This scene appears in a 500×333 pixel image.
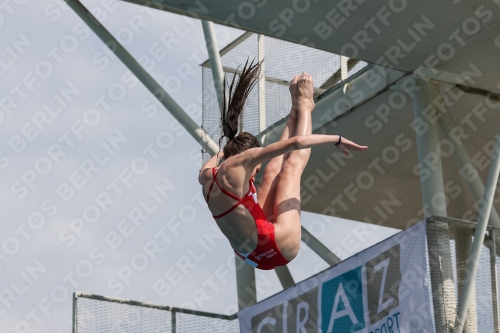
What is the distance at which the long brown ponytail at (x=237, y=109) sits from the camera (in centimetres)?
716

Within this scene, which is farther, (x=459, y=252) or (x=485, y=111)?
(x=485, y=111)

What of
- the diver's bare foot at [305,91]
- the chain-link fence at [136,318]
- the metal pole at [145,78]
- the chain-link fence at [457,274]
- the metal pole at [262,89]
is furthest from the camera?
the metal pole at [262,89]

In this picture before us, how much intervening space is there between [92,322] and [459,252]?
13.7 feet

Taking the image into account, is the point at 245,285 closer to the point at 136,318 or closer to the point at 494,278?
the point at 136,318

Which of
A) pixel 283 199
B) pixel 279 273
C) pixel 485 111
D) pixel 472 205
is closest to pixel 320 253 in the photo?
pixel 279 273

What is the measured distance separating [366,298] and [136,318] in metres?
2.92

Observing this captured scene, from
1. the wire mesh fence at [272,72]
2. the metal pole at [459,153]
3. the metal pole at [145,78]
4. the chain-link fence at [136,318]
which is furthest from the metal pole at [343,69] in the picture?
the chain-link fence at [136,318]

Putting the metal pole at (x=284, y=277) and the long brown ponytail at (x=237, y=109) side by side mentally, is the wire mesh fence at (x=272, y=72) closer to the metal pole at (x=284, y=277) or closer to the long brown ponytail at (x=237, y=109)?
the metal pole at (x=284, y=277)

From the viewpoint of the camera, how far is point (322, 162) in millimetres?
12875

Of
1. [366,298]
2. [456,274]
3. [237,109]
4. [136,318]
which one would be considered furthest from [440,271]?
[136,318]

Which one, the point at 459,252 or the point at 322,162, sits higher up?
the point at 322,162

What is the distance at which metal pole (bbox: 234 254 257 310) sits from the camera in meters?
12.8

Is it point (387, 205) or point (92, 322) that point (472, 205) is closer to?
point (387, 205)

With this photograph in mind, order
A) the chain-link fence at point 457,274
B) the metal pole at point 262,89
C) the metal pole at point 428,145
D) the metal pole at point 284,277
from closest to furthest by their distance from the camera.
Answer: the chain-link fence at point 457,274 → the metal pole at point 428,145 → the metal pole at point 262,89 → the metal pole at point 284,277
